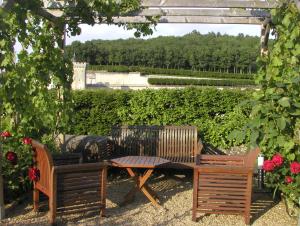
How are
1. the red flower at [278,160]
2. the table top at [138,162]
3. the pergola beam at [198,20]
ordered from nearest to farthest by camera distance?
1. the red flower at [278,160]
2. the table top at [138,162]
3. the pergola beam at [198,20]

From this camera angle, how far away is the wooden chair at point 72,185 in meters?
4.66

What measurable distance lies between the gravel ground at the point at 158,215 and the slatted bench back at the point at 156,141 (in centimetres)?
103

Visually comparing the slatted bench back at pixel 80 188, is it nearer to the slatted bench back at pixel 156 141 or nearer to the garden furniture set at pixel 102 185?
the garden furniture set at pixel 102 185

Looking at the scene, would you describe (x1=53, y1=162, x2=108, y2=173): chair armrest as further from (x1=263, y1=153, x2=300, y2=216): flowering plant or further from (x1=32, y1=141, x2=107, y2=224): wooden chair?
(x1=263, y1=153, x2=300, y2=216): flowering plant

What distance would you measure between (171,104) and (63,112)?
3378 mm

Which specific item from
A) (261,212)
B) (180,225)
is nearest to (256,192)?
(261,212)

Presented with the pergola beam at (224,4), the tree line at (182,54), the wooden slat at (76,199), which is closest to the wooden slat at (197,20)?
the pergola beam at (224,4)

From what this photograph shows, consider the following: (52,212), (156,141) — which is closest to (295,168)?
(52,212)

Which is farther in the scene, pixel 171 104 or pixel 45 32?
pixel 171 104

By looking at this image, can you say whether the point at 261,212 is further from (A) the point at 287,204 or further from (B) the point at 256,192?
(B) the point at 256,192

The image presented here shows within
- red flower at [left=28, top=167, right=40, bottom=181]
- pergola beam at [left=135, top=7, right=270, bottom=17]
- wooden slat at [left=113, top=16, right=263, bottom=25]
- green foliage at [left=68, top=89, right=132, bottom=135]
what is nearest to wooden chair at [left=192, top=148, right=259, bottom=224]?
red flower at [left=28, top=167, right=40, bottom=181]

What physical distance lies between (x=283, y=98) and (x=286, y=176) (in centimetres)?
110

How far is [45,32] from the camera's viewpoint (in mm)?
6215

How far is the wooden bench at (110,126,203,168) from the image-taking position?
7109mm
